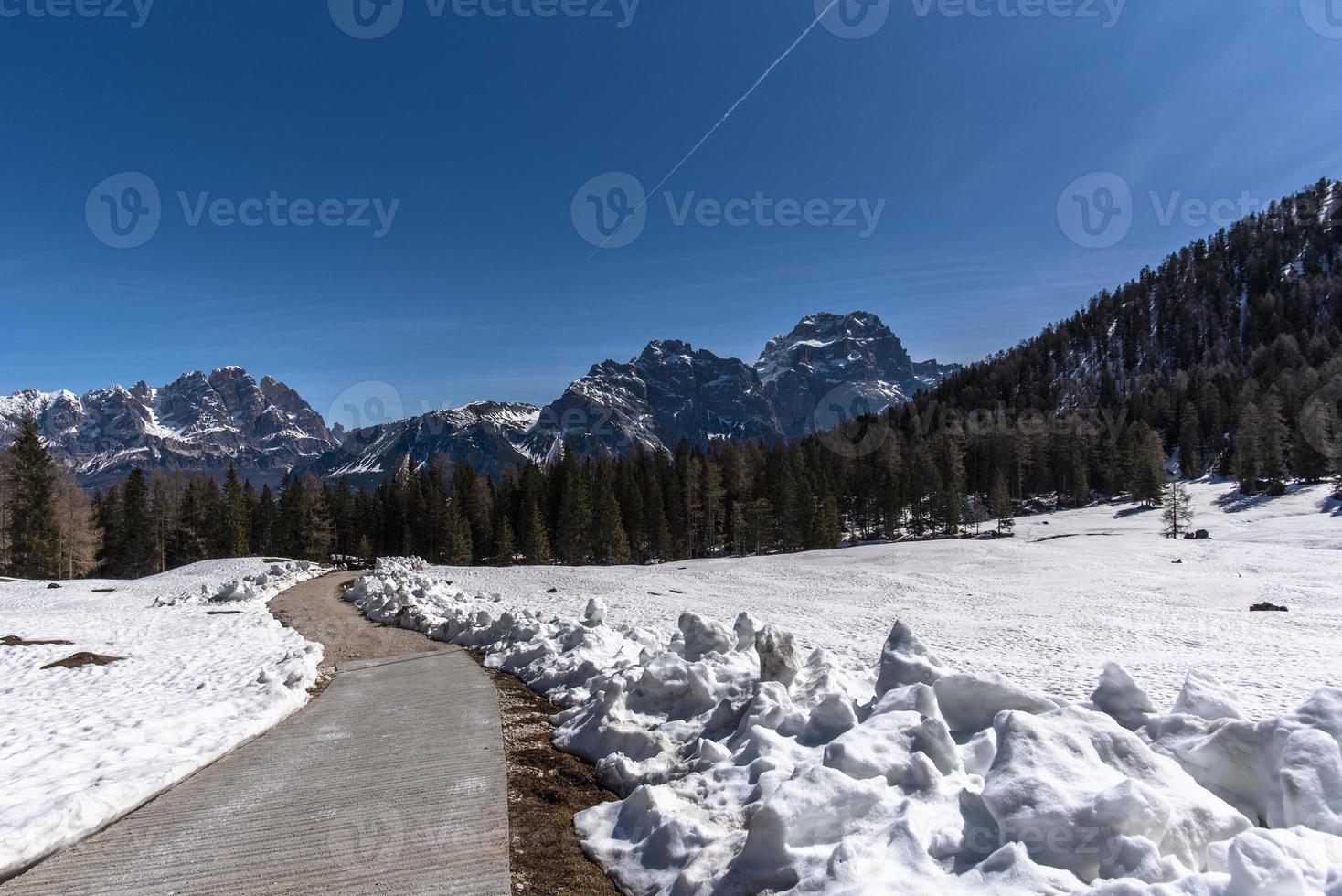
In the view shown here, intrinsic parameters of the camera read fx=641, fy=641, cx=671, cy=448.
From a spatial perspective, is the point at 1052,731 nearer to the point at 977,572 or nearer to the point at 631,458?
the point at 977,572

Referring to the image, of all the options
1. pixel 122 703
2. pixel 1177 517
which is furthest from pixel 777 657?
pixel 1177 517

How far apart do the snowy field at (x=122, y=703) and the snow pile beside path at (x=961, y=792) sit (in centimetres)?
424

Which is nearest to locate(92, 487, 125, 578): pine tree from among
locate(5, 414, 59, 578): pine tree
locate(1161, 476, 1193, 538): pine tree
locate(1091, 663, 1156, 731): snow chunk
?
locate(5, 414, 59, 578): pine tree

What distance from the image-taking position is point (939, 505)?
7225 centimetres

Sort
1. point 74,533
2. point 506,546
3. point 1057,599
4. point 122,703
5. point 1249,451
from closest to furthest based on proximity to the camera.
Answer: point 122,703, point 1057,599, point 74,533, point 506,546, point 1249,451

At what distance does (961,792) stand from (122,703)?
12.0 metres

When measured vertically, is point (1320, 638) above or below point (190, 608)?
below

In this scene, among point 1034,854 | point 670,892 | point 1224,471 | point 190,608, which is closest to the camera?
point 1034,854

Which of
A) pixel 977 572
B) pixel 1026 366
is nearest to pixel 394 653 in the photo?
pixel 977 572

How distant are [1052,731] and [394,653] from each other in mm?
13395

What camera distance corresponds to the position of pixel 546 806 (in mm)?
5941

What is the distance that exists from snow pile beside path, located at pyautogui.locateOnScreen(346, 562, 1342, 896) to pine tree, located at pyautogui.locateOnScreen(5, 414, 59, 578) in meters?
55.7

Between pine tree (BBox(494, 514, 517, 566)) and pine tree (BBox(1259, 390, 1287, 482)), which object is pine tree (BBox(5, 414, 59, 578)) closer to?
pine tree (BBox(494, 514, 517, 566))

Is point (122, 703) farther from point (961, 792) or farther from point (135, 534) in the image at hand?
point (135, 534)
